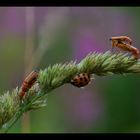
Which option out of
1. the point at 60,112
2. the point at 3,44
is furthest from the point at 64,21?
the point at 60,112

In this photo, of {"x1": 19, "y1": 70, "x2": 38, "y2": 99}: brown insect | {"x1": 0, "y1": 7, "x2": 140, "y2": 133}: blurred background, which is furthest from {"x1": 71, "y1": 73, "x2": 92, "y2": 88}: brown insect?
{"x1": 0, "y1": 7, "x2": 140, "y2": 133}: blurred background

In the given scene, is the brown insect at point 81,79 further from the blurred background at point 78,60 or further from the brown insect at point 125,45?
the blurred background at point 78,60

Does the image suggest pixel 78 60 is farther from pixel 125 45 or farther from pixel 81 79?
pixel 81 79

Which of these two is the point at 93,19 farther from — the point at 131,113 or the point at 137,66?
the point at 137,66

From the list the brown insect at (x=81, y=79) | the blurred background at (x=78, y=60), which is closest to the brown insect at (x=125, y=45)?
the brown insect at (x=81, y=79)

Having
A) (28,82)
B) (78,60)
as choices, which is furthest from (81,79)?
(78,60)

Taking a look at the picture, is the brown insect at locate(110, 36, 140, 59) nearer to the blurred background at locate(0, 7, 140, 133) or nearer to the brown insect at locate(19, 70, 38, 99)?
the brown insect at locate(19, 70, 38, 99)
